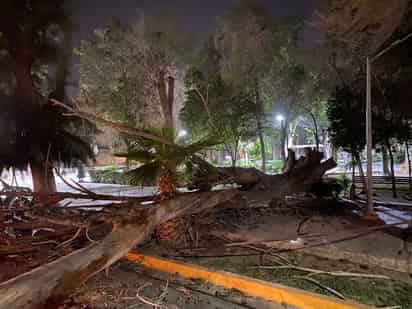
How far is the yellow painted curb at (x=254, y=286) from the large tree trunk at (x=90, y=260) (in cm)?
59

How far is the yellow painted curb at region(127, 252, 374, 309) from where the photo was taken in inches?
106

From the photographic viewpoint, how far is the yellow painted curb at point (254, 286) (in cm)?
268

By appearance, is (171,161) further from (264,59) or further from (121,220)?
(264,59)

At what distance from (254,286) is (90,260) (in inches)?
73.3

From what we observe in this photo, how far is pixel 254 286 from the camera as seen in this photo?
3107 mm

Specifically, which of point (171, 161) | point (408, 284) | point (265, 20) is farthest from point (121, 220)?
point (265, 20)

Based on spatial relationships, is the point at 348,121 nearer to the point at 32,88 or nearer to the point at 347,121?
the point at 347,121

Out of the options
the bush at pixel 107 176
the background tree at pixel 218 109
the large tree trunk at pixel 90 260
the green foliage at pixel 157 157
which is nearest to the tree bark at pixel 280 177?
the large tree trunk at pixel 90 260

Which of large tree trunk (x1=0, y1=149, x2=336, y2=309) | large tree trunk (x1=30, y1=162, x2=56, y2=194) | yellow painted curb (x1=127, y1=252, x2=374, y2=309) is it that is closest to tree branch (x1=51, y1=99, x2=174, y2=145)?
large tree trunk (x1=0, y1=149, x2=336, y2=309)

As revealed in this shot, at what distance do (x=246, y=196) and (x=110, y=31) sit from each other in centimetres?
1179

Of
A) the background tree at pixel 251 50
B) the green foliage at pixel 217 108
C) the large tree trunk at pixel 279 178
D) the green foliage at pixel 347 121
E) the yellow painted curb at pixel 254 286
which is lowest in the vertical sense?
the yellow painted curb at pixel 254 286

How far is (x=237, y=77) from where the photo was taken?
1345 cm

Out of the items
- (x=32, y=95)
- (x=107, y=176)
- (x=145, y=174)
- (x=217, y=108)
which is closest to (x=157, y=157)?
(x=145, y=174)

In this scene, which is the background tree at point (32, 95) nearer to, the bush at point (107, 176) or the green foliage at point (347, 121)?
the green foliage at point (347, 121)
